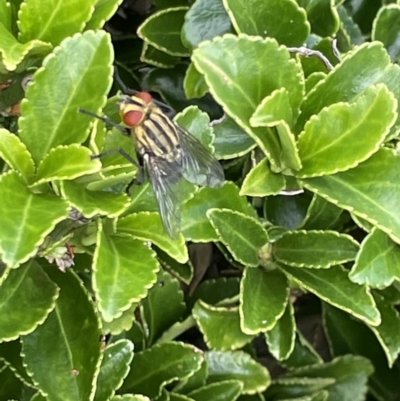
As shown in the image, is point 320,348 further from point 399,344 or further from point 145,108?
point 145,108

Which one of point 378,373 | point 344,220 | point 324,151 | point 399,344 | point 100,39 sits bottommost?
point 378,373

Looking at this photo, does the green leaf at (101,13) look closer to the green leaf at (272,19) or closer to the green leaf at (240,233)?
the green leaf at (272,19)

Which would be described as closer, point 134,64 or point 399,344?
point 399,344

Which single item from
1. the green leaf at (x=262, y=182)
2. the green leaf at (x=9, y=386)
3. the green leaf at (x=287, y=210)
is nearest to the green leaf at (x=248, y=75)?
the green leaf at (x=262, y=182)

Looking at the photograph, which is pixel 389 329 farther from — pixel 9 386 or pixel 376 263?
pixel 9 386

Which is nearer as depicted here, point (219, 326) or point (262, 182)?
point (262, 182)

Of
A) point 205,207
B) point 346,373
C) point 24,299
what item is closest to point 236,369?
point 346,373

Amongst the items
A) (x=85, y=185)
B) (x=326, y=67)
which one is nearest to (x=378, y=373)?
(x=326, y=67)

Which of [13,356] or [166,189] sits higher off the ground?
[166,189]

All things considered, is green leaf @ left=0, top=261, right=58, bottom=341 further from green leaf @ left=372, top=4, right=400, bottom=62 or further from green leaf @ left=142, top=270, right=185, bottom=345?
green leaf @ left=372, top=4, right=400, bottom=62
